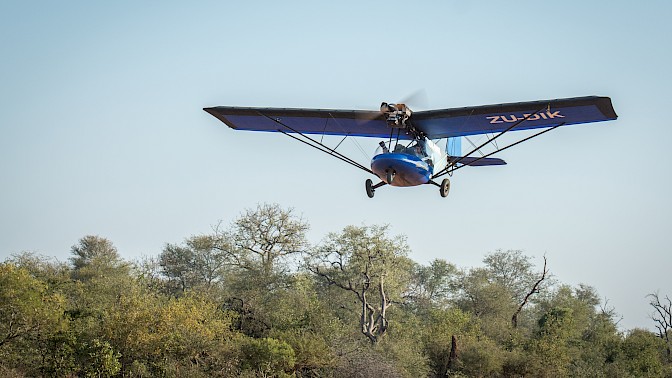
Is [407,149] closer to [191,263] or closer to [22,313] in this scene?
[22,313]

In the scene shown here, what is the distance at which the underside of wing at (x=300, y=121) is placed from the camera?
66.8 ft

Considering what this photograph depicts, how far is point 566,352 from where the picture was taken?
3672 cm

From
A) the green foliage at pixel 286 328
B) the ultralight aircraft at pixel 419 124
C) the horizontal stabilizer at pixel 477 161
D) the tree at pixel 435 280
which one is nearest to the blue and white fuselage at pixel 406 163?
the ultralight aircraft at pixel 419 124

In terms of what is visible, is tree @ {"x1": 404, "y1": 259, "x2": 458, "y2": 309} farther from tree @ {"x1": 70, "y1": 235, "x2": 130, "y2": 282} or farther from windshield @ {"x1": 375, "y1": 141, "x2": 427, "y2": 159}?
windshield @ {"x1": 375, "y1": 141, "x2": 427, "y2": 159}

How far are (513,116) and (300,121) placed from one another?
5.88m

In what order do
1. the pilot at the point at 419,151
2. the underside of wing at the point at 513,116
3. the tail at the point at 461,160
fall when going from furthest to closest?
the tail at the point at 461,160 < the pilot at the point at 419,151 < the underside of wing at the point at 513,116

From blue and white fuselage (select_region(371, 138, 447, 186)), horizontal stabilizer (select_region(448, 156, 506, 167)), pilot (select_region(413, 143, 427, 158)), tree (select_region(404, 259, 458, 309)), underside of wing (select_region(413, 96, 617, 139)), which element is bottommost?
blue and white fuselage (select_region(371, 138, 447, 186))

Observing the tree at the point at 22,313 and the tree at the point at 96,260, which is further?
the tree at the point at 96,260

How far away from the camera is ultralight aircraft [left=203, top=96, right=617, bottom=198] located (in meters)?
18.0

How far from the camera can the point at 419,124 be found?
19156 mm

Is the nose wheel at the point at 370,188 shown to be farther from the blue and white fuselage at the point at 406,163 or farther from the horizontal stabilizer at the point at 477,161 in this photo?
the horizontal stabilizer at the point at 477,161

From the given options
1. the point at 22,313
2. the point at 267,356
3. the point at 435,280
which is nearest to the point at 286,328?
the point at 267,356

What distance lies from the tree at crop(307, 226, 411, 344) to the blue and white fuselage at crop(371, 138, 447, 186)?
24014 mm

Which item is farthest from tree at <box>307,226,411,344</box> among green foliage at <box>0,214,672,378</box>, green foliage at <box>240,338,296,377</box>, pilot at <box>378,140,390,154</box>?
pilot at <box>378,140,390,154</box>
